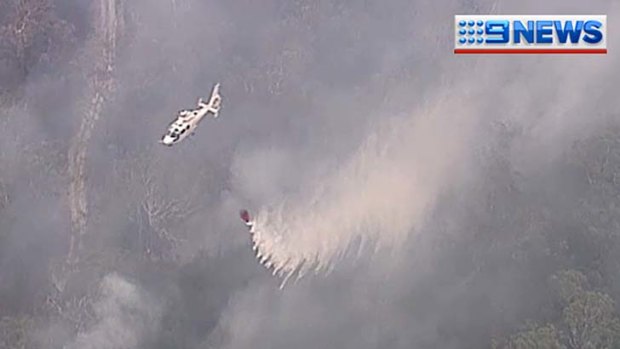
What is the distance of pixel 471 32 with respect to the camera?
3803cm

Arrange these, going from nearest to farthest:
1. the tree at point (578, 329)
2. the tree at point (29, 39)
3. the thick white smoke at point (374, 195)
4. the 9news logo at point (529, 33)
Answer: the tree at point (578, 329) → the 9news logo at point (529, 33) → the thick white smoke at point (374, 195) → the tree at point (29, 39)

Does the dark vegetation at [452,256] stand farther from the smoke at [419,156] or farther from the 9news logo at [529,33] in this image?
the 9news logo at [529,33]

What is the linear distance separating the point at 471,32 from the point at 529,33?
2.39 meters

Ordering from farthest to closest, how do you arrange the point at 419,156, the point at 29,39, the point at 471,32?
the point at 29,39, the point at 419,156, the point at 471,32

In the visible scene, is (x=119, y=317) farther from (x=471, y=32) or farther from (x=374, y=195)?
(x=471, y=32)

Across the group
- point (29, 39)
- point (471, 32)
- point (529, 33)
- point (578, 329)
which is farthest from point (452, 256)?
point (29, 39)

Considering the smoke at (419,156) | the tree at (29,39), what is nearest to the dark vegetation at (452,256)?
A: the smoke at (419,156)

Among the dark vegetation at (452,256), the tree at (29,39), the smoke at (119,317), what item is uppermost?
the tree at (29,39)

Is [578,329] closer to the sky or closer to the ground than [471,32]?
closer to the ground

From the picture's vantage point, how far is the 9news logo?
3581 cm

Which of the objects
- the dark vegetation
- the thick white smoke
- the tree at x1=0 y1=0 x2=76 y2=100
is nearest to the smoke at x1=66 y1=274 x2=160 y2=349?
the dark vegetation

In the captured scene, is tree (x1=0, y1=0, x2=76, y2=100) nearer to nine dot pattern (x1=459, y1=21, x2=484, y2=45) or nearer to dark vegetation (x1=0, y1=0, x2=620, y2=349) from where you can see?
dark vegetation (x1=0, y1=0, x2=620, y2=349)

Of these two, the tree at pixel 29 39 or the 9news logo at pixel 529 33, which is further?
the tree at pixel 29 39

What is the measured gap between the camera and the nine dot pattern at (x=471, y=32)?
1494 inches
